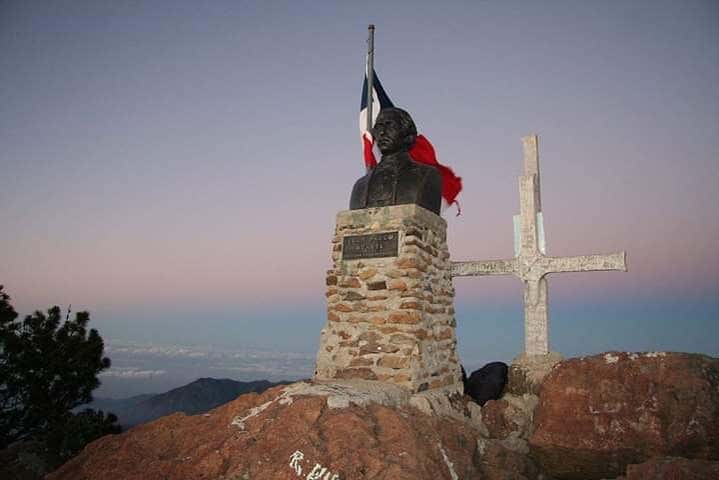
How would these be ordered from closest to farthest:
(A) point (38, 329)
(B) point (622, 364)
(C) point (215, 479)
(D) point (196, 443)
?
(C) point (215, 479), (D) point (196, 443), (B) point (622, 364), (A) point (38, 329)

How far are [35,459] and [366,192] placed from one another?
18.5 ft

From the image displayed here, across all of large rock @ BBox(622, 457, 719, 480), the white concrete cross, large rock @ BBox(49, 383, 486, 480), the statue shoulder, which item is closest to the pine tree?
large rock @ BBox(49, 383, 486, 480)

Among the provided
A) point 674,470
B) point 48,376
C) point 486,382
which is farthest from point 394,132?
point 48,376

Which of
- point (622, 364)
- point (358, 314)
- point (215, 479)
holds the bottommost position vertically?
point (215, 479)

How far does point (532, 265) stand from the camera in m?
8.68

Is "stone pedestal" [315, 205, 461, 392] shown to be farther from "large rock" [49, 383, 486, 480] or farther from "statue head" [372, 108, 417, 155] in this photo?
"statue head" [372, 108, 417, 155]

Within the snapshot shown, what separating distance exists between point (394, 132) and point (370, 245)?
1516 millimetres

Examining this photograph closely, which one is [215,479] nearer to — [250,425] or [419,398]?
[250,425]

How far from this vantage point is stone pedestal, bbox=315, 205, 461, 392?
5734 mm

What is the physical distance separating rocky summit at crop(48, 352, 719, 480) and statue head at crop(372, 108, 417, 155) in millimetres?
2943

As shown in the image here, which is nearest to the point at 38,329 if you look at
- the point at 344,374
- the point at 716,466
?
the point at 344,374

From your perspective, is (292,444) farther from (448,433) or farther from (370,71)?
(370,71)

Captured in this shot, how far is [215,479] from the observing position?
3803 millimetres

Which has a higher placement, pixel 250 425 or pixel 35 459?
pixel 250 425
